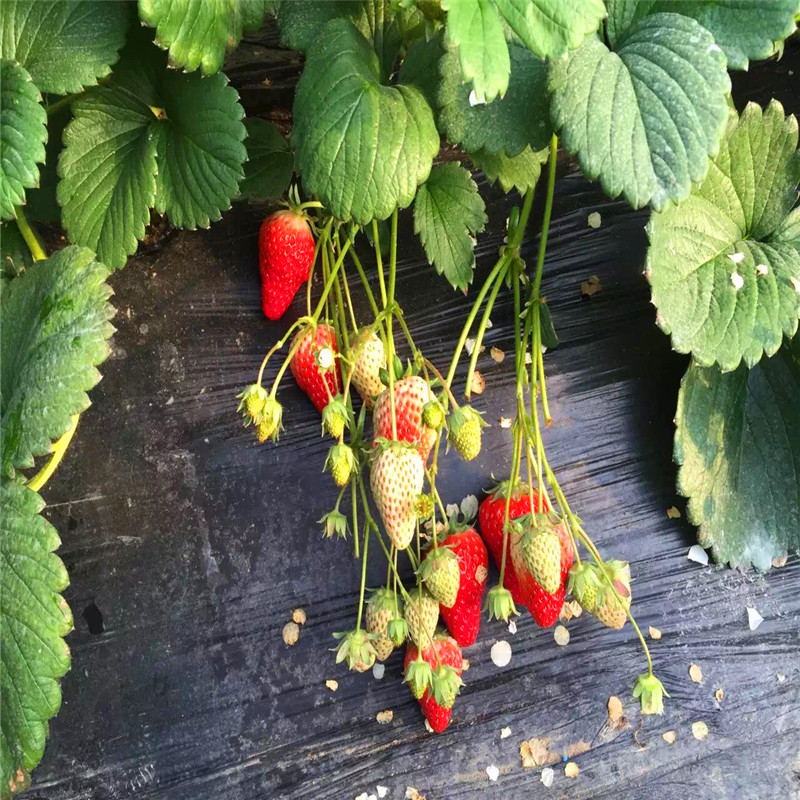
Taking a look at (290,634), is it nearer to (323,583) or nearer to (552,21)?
(323,583)

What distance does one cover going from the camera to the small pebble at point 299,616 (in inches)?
34.3

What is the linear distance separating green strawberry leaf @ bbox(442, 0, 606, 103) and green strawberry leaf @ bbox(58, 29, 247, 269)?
0.27m

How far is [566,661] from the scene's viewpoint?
90 centimetres

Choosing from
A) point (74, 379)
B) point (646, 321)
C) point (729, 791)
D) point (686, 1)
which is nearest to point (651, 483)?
point (646, 321)

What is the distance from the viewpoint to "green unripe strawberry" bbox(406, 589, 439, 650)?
2.60 feet

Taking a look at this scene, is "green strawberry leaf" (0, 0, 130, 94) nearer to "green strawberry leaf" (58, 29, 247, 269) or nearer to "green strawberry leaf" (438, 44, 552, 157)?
"green strawberry leaf" (58, 29, 247, 269)

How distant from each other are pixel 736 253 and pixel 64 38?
2.29 ft

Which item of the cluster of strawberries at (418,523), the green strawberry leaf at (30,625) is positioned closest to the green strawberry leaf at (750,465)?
the cluster of strawberries at (418,523)

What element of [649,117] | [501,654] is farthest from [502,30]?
[501,654]

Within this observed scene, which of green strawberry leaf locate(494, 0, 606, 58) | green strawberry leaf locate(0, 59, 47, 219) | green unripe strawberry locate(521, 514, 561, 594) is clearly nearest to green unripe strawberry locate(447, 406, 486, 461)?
green unripe strawberry locate(521, 514, 561, 594)

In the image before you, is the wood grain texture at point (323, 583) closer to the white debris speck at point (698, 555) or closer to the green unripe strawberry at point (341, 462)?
the white debris speck at point (698, 555)

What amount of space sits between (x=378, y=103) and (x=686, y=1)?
288mm

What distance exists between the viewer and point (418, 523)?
2.60 ft

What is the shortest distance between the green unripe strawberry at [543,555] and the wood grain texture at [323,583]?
16 centimetres
